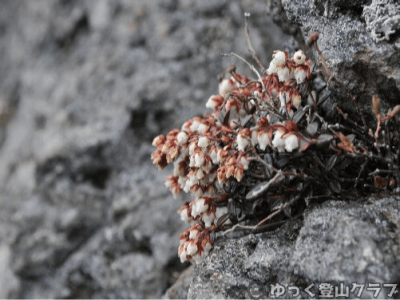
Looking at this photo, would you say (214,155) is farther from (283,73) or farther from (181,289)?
(181,289)

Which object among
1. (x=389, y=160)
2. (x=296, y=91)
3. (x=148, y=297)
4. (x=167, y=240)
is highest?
(x=296, y=91)

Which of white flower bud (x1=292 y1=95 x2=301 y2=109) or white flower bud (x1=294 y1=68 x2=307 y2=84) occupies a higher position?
white flower bud (x1=294 y1=68 x2=307 y2=84)

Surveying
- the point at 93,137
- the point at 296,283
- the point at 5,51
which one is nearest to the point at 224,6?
the point at 93,137

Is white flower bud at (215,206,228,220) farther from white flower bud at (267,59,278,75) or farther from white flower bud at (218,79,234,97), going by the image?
white flower bud at (267,59,278,75)

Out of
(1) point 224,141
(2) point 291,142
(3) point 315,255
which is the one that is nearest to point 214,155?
(1) point 224,141

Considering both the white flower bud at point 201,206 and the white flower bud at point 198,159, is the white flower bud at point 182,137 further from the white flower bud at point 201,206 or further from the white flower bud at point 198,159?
the white flower bud at point 201,206

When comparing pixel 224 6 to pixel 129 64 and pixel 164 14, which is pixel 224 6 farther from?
pixel 129 64

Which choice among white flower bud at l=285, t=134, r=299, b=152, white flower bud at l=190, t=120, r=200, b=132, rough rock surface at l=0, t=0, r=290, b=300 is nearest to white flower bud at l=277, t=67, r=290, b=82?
white flower bud at l=285, t=134, r=299, b=152
